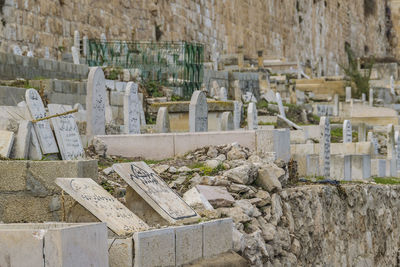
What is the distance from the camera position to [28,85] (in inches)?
603

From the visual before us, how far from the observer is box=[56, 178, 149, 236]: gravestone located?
641 cm

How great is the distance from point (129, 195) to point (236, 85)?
20.2m

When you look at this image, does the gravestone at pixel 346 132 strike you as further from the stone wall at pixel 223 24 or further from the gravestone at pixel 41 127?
the gravestone at pixel 41 127

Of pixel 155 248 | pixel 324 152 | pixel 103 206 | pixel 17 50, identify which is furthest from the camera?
pixel 17 50

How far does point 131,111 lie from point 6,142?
6644mm

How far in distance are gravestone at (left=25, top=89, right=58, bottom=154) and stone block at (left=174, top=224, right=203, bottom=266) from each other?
2.95 meters

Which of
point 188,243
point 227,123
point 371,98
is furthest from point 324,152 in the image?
point 371,98

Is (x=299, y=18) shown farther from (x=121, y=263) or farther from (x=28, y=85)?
(x=121, y=263)

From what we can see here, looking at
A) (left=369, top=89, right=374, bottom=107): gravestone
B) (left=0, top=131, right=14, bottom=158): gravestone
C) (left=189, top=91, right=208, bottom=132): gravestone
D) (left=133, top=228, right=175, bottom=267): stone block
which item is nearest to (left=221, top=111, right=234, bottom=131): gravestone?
(left=189, top=91, right=208, bottom=132): gravestone

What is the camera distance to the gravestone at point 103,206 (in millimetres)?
6410

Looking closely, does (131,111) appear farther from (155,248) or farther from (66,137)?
(155,248)

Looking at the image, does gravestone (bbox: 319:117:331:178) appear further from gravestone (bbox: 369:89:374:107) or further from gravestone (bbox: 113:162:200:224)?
gravestone (bbox: 369:89:374:107)

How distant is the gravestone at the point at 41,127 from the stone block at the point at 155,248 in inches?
124

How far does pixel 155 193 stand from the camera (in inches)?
285
